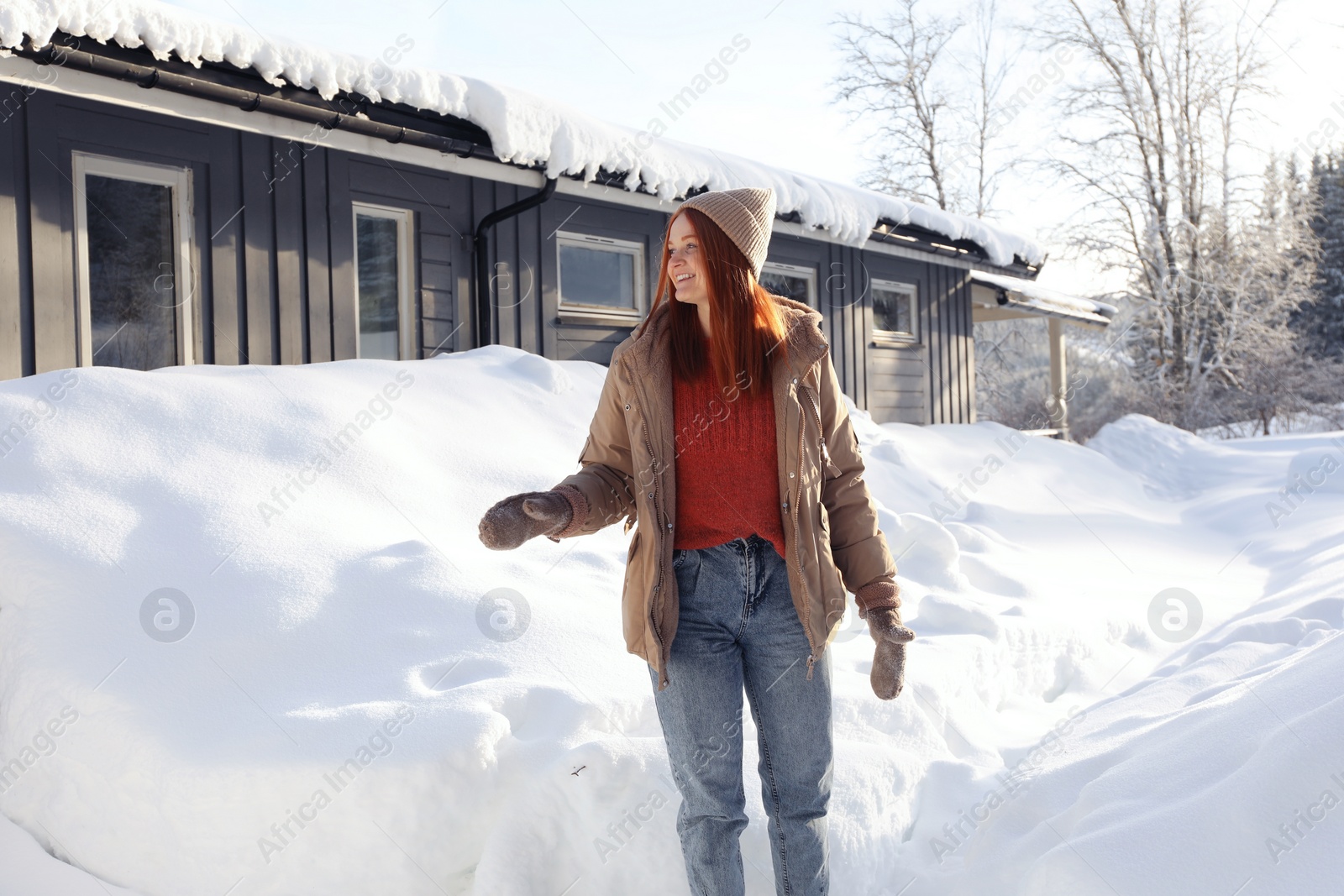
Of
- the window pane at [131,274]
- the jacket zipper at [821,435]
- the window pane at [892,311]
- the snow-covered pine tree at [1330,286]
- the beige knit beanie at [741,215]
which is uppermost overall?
the snow-covered pine tree at [1330,286]

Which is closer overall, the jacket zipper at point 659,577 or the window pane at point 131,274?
the jacket zipper at point 659,577

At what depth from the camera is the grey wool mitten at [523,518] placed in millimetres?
1783

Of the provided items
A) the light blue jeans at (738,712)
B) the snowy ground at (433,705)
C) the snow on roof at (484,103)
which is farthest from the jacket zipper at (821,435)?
the snow on roof at (484,103)

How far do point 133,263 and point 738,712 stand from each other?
514cm

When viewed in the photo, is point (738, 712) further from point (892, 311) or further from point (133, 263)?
point (892, 311)

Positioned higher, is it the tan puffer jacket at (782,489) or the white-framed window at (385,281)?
the white-framed window at (385,281)

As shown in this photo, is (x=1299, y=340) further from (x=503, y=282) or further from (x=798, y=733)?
(x=798, y=733)

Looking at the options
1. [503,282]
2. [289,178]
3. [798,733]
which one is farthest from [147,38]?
[798,733]

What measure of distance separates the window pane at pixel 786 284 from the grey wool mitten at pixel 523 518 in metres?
8.08

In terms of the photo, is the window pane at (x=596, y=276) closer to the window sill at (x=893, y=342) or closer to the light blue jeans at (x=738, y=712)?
the window sill at (x=893, y=342)

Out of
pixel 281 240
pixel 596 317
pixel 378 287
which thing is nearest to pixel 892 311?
pixel 596 317

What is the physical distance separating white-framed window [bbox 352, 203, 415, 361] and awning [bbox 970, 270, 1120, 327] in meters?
8.58

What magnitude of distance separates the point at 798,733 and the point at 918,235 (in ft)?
31.4

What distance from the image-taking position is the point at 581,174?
6906 millimetres
